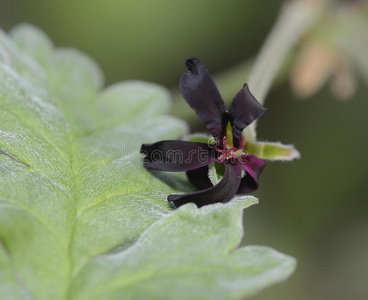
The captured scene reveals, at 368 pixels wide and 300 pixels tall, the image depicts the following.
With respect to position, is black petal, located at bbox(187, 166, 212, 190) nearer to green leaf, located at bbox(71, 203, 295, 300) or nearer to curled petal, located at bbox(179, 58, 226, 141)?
curled petal, located at bbox(179, 58, 226, 141)

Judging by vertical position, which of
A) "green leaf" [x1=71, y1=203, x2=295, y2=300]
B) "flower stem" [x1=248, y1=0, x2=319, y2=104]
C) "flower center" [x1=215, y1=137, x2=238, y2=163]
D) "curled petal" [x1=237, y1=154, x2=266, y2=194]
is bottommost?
"green leaf" [x1=71, y1=203, x2=295, y2=300]

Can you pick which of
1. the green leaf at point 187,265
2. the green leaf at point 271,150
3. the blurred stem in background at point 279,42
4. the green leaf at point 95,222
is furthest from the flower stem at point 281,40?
the green leaf at point 187,265

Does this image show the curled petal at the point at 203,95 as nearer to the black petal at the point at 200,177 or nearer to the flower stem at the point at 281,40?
the black petal at the point at 200,177

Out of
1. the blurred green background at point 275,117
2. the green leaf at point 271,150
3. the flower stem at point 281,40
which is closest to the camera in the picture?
the green leaf at point 271,150

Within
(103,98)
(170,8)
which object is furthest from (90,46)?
(103,98)

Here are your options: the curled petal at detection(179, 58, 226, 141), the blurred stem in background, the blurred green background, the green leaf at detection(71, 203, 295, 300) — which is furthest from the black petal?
the blurred green background
